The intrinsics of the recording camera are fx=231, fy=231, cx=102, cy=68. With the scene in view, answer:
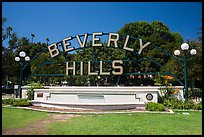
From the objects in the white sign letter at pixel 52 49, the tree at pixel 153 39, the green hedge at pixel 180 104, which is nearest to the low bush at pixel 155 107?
the green hedge at pixel 180 104

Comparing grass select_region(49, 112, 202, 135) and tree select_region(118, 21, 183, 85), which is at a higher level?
tree select_region(118, 21, 183, 85)

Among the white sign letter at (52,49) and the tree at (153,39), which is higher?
the tree at (153,39)

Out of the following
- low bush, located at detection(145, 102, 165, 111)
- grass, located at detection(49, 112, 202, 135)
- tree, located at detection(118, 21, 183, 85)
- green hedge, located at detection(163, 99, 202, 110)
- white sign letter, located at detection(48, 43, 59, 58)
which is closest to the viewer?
grass, located at detection(49, 112, 202, 135)

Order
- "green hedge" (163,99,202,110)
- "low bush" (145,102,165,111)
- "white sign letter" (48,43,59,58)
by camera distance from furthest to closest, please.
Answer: "white sign letter" (48,43,59,58) < "green hedge" (163,99,202,110) < "low bush" (145,102,165,111)

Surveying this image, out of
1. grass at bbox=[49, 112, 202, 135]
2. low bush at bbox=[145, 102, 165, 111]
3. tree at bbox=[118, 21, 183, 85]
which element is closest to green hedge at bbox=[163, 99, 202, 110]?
low bush at bbox=[145, 102, 165, 111]

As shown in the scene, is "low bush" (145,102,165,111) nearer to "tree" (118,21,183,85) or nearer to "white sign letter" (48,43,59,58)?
"white sign letter" (48,43,59,58)

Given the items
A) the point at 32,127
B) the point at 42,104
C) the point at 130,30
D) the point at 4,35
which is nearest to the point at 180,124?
the point at 32,127

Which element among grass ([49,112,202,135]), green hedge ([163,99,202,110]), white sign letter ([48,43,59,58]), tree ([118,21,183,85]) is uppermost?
tree ([118,21,183,85])

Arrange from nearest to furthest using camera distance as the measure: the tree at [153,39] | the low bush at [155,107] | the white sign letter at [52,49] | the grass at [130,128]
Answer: the grass at [130,128]
the low bush at [155,107]
the white sign letter at [52,49]
the tree at [153,39]

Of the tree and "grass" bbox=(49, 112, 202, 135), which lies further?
the tree

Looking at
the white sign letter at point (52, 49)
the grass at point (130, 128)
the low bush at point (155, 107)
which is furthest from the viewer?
the white sign letter at point (52, 49)

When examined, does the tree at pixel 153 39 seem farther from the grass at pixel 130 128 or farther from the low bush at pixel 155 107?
the grass at pixel 130 128

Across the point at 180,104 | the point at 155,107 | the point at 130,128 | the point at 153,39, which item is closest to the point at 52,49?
the point at 155,107

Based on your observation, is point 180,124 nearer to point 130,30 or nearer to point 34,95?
point 34,95
